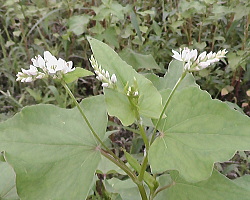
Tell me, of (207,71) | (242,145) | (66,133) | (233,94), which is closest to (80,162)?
(66,133)

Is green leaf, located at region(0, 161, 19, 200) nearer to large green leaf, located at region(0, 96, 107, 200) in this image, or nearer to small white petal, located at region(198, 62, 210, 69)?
large green leaf, located at region(0, 96, 107, 200)

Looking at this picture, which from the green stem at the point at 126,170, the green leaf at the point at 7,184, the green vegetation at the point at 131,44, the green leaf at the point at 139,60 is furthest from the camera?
the green vegetation at the point at 131,44

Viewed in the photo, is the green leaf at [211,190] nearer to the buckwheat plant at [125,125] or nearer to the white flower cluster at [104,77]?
the buckwheat plant at [125,125]

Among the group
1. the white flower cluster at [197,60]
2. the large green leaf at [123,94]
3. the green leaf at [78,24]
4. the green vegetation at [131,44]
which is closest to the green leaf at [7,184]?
the large green leaf at [123,94]

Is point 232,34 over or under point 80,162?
under

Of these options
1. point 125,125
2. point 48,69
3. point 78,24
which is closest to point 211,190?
point 125,125

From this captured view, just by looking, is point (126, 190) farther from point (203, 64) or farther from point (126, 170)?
point (203, 64)

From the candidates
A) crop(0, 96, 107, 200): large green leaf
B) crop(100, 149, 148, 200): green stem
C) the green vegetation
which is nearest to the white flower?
crop(0, 96, 107, 200): large green leaf

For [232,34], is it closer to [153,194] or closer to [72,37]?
[72,37]
